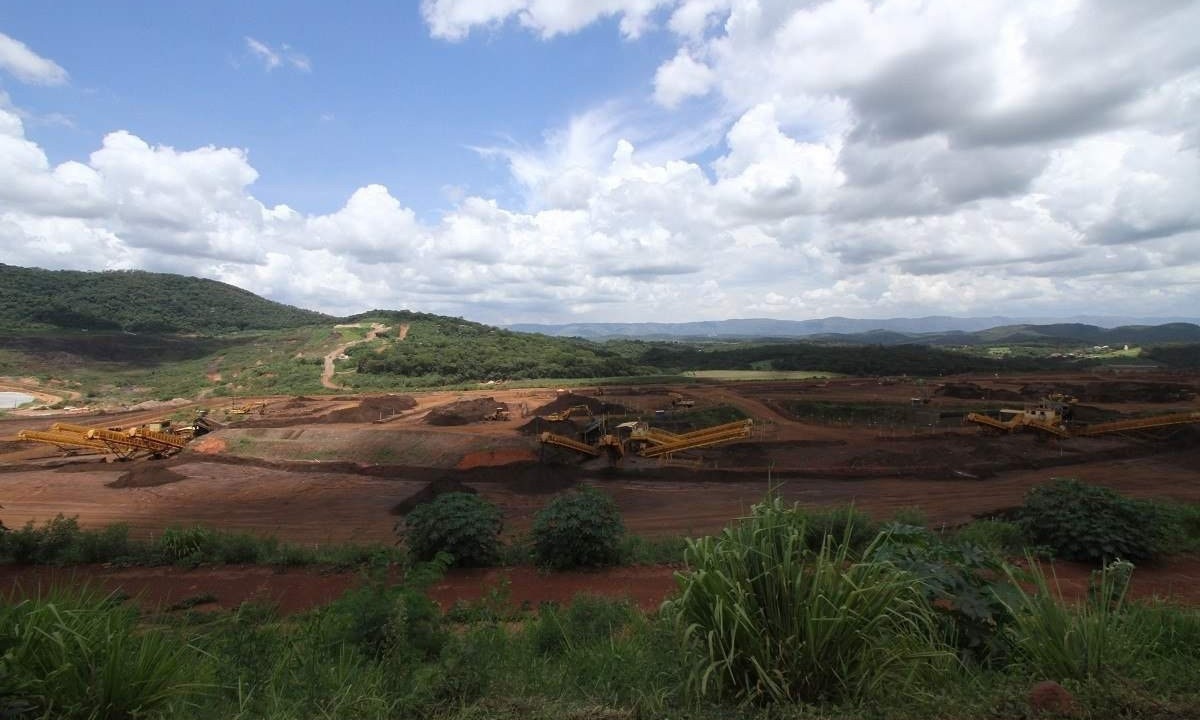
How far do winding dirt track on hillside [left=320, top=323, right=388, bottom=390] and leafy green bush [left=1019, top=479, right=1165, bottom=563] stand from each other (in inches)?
2570

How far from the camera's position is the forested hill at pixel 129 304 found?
85812 millimetres

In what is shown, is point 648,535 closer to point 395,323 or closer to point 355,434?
point 355,434

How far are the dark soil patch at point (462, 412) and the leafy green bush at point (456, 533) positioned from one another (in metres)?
28.4

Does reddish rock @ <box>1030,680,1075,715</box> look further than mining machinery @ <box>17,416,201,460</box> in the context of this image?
No

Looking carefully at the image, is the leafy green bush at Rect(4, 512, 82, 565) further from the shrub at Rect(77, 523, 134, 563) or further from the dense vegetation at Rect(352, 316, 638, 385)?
the dense vegetation at Rect(352, 316, 638, 385)

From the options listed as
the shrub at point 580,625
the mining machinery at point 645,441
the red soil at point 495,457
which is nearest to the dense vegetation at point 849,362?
the mining machinery at point 645,441

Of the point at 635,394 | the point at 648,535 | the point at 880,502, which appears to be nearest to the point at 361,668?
the point at 648,535

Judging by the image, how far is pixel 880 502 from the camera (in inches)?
896

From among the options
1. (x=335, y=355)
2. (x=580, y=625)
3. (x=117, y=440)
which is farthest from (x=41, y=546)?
(x=335, y=355)

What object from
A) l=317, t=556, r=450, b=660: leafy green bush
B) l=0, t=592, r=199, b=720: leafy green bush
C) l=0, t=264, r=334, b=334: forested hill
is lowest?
l=317, t=556, r=450, b=660: leafy green bush

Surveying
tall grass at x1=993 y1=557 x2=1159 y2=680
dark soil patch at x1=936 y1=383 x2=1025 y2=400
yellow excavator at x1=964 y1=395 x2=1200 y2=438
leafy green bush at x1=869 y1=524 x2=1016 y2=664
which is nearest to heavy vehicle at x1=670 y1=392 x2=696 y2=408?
yellow excavator at x1=964 y1=395 x2=1200 y2=438

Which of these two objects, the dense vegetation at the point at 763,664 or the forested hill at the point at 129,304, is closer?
the dense vegetation at the point at 763,664

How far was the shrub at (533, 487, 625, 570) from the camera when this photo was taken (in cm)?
1248

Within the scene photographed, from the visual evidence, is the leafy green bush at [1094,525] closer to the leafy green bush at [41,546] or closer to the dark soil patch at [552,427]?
the leafy green bush at [41,546]
